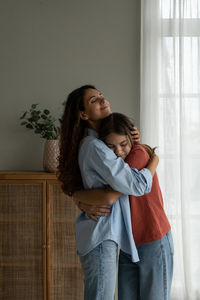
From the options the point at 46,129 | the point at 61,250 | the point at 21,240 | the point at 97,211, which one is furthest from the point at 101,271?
the point at 46,129

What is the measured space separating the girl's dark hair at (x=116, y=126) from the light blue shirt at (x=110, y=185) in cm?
5

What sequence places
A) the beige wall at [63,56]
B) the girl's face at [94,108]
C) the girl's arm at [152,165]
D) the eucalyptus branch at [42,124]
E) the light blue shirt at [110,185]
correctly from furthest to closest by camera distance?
the beige wall at [63,56], the eucalyptus branch at [42,124], the girl's face at [94,108], the girl's arm at [152,165], the light blue shirt at [110,185]

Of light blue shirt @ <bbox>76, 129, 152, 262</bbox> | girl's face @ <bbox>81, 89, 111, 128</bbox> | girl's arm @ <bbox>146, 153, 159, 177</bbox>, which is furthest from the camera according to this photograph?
girl's face @ <bbox>81, 89, 111, 128</bbox>

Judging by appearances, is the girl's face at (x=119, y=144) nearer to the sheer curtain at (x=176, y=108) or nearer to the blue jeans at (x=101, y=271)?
the blue jeans at (x=101, y=271)

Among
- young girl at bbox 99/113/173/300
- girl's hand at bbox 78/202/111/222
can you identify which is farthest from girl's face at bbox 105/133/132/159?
girl's hand at bbox 78/202/111/222

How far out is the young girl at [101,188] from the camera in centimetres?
137

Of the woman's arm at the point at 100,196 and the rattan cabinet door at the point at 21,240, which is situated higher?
the woman's arm at the point at 100,196

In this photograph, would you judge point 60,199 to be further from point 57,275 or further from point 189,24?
point 189,24

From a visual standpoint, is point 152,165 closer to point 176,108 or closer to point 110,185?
point 110,185

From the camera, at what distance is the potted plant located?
98.0 inches

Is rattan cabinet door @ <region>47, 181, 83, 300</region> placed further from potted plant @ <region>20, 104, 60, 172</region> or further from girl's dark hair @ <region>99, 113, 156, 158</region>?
girl's dark hair @ <region>99, 113, 156, 158</region>

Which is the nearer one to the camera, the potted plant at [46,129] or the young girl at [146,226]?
the young girl at [146,226]

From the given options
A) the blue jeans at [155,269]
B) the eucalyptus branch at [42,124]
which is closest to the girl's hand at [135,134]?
the blue jeans at [155,269]

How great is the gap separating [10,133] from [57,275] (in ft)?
3.83
